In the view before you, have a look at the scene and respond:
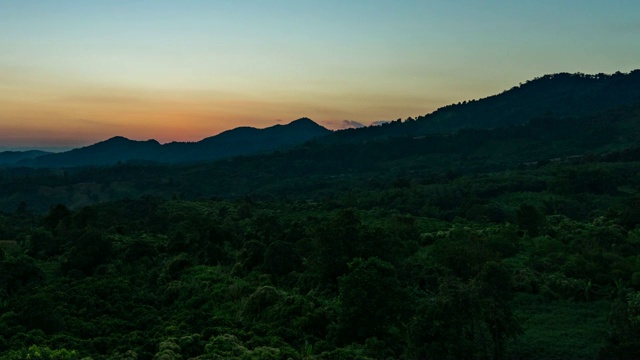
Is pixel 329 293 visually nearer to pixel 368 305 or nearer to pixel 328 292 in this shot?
pixel 328 292

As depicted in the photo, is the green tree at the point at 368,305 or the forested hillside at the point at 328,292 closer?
the forested hillside at the point at 328,292

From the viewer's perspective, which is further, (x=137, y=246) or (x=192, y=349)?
(x=137, y=246)

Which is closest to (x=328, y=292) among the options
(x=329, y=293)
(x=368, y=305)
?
(x=329, y=293)

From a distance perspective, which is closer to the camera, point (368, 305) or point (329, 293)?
point (368, 305)

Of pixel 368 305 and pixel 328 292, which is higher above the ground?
pixel 368 305

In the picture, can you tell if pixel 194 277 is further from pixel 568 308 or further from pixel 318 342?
pixel 568 308

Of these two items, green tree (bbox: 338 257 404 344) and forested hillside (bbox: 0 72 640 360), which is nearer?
forested hillside (bbox: 0 72 640 360)

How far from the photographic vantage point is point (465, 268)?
2797cm

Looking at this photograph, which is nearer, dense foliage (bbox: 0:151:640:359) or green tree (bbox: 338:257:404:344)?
dense foliage (bbox: 0:151:640:359)

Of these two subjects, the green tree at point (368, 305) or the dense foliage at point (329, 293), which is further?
the green tree at point (368, 305)

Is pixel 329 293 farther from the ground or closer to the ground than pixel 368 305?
closer to the ground

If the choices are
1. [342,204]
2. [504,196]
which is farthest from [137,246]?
[504,196]

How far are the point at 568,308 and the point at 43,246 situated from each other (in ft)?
138

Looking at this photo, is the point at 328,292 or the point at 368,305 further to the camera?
the point at 328,292
